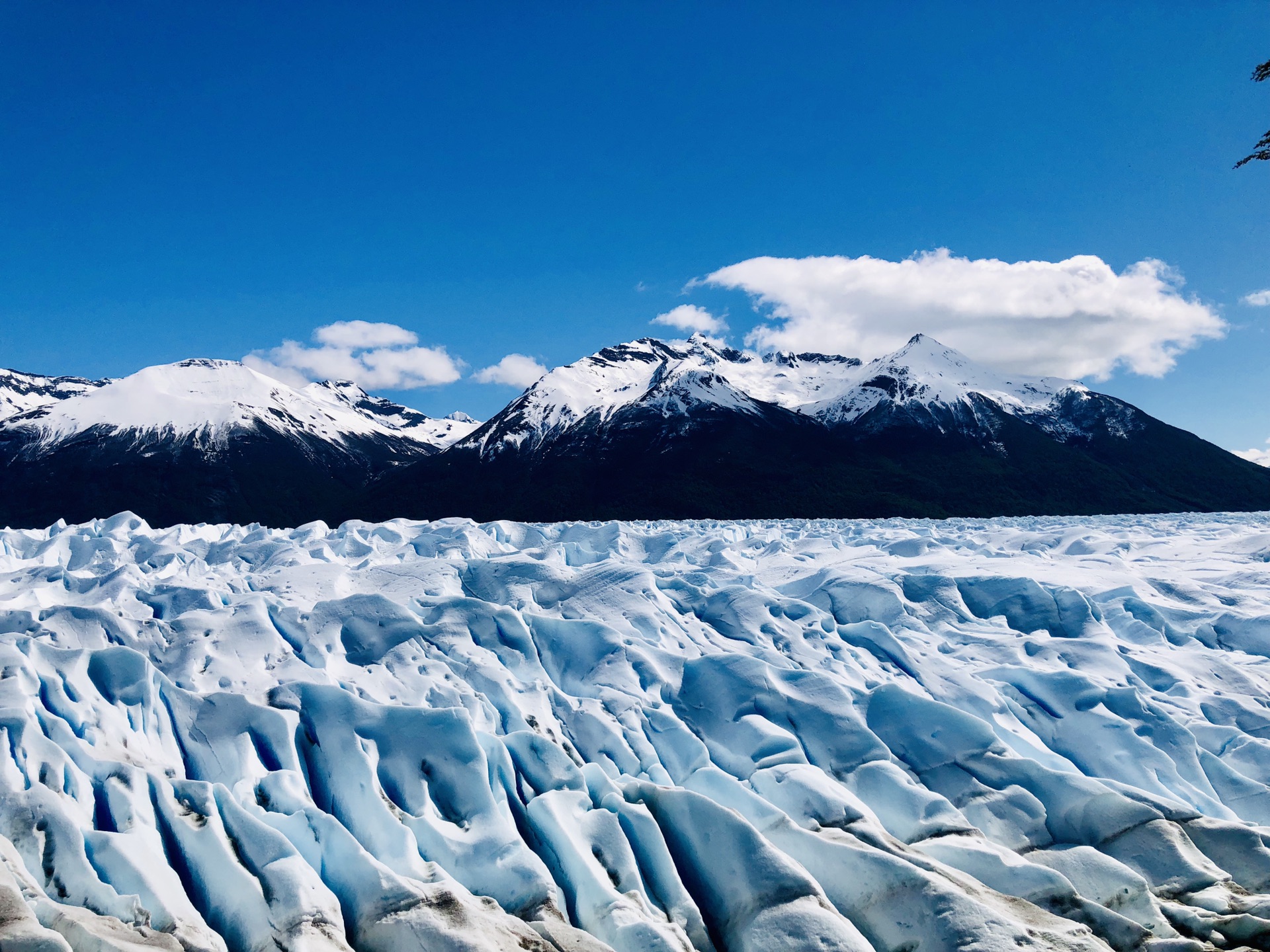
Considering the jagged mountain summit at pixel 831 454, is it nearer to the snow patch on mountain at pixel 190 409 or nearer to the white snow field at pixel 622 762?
the snow patch on mountain at pixel 190 409

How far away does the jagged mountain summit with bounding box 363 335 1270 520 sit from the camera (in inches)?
3669

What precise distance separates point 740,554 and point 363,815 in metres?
9.99

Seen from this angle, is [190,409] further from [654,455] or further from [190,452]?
[654,455]

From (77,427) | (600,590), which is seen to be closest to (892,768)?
(600,590)

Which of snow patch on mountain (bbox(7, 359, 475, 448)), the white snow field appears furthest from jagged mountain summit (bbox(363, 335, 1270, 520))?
the white snow field

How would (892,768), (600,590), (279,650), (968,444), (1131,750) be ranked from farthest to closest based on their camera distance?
1. (968,444)
2. (600,590)
3. (279,650)
4. (1131,750)
5. (892,768)

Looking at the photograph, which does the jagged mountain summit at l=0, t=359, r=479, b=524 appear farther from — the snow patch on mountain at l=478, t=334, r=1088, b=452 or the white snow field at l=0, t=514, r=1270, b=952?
the white snow field at l=0, t=514, r=1270, b=952

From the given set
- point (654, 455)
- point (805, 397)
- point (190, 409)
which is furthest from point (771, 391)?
point (190, 409)

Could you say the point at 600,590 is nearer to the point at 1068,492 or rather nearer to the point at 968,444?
the point at 1068,492

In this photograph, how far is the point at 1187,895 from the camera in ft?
20.1

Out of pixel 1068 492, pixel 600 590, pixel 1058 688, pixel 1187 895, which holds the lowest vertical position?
pixel 1187 895

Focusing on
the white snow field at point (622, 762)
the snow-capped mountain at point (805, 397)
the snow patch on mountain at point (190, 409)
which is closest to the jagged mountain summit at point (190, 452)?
the snow patch on mountain at point (190, 409)

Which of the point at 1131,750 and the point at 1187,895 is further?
the point at 1131,750

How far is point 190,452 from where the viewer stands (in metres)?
122
